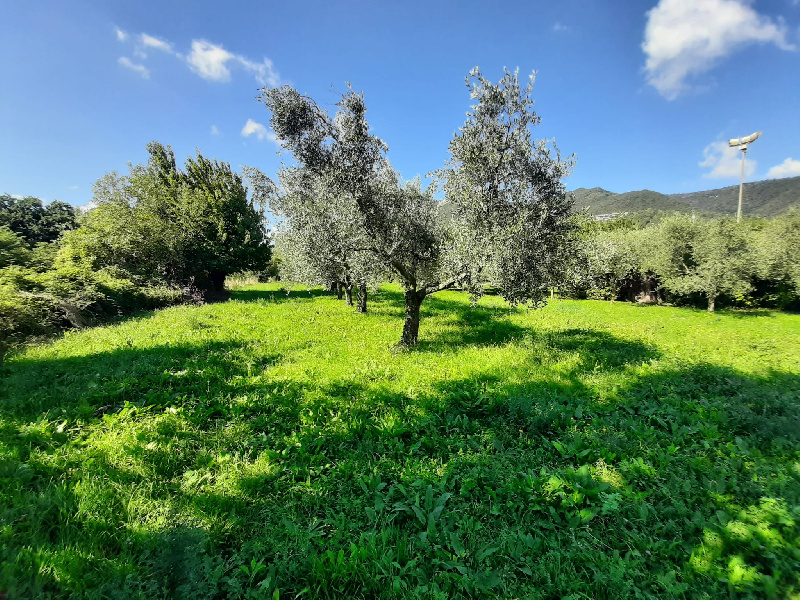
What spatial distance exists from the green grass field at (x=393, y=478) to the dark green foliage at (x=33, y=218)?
56.3 meters

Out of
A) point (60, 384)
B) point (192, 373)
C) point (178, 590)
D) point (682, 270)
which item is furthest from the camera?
point (682, 270)

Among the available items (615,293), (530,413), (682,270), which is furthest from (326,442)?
(615,293)

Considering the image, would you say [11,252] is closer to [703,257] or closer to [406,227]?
[406,227]

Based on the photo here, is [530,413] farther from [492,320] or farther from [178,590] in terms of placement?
[492,320]

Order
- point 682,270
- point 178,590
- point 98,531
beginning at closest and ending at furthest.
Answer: point 178,590, point 98,531, point 682,270

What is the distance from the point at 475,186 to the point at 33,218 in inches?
2965

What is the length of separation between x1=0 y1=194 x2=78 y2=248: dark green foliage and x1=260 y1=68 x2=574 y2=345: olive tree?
175 ft

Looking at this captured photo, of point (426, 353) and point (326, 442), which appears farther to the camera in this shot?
point (426, 353)

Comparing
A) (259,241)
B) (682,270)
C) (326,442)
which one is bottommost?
(326,442)

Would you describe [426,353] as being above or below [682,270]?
below

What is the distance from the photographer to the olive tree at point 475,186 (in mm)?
11398

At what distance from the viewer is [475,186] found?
38.9 ft

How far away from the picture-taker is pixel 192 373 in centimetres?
959

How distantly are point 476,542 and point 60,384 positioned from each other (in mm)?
10976
